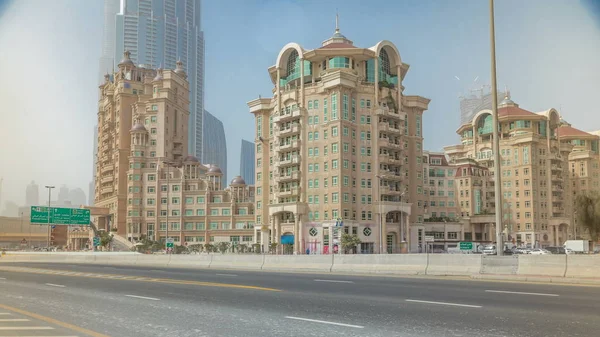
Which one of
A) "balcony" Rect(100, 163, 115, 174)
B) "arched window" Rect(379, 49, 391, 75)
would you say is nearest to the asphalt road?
"arched window" Rect(379, 49, 391, 75)

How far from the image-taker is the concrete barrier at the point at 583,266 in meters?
21.9

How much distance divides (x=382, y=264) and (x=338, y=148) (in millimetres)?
63415

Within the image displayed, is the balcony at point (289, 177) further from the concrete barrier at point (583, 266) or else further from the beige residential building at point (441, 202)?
the concrete barrier at point (583, 266)

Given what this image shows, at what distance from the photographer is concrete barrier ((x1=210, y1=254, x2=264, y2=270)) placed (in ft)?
129

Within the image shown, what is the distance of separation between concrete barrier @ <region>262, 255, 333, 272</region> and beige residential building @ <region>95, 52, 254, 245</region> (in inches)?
3128

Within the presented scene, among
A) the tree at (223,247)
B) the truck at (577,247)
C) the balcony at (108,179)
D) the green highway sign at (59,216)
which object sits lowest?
the tree at (223,247)

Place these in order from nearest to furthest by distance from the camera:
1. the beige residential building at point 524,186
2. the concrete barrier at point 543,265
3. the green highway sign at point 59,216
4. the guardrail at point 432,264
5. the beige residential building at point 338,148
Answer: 1. the guardrail at point 432,264
2. the concrete barrier at point 543,265
3. the green highway sign at point 59,216
4. the beige residential building at point 338,148
5. the beige residential building at point 524,186

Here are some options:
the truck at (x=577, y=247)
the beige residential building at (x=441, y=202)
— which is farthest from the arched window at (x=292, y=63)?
the truck at (x=577, y=247)

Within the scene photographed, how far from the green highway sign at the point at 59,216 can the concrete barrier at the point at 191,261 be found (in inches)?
1571

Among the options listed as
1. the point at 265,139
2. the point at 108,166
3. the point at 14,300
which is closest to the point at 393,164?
the point at 265,139

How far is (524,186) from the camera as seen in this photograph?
13375 cm

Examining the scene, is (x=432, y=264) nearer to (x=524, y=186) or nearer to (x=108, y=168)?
(x=524, y=186)

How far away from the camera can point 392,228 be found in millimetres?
99062

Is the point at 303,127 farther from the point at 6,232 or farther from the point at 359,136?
the point at 6,232
